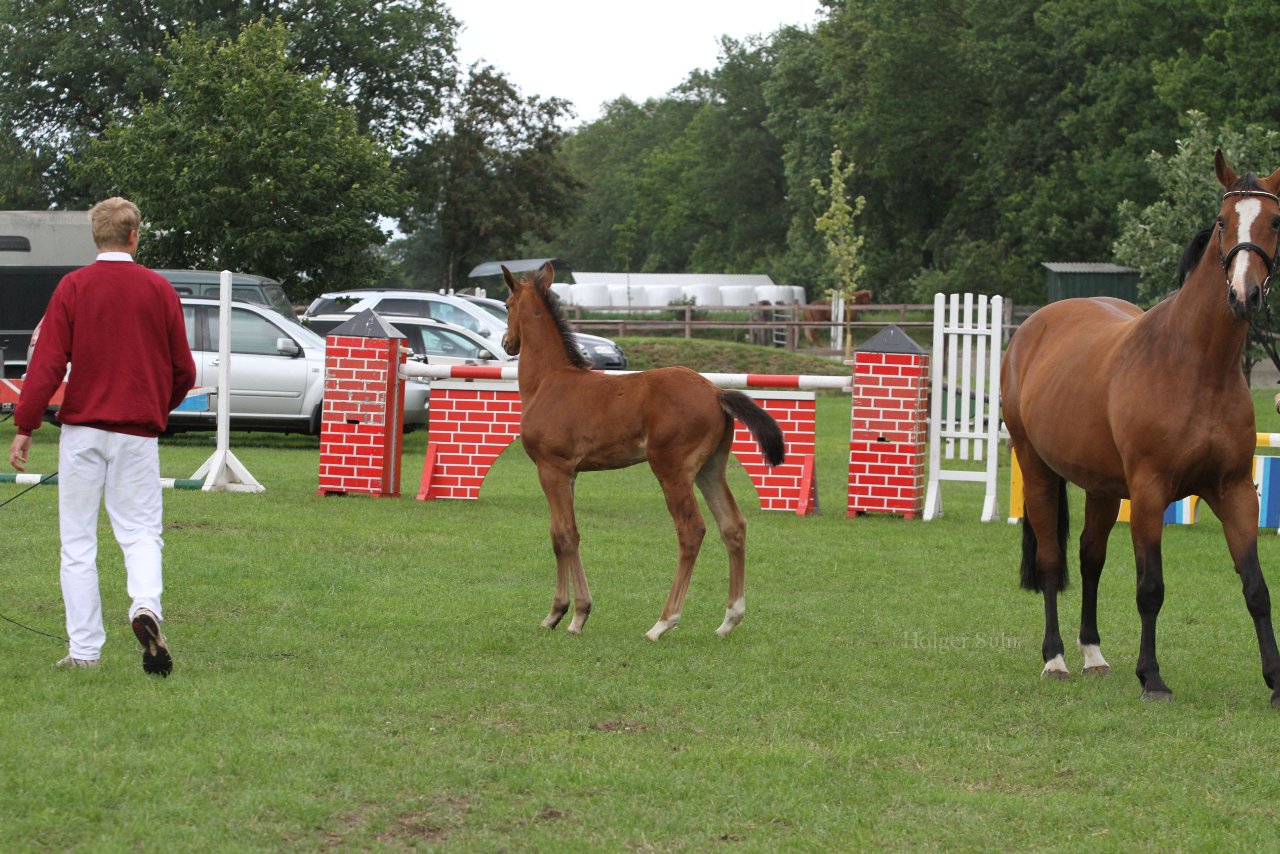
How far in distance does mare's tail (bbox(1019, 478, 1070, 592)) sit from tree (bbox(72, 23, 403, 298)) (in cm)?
2049

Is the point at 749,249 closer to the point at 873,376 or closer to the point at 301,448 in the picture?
the point at 301,448

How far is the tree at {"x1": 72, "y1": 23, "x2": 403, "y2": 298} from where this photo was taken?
26688 millimetres

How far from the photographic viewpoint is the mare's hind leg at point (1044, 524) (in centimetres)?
801

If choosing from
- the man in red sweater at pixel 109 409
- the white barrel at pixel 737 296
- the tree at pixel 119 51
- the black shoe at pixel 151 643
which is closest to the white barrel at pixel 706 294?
the white barrel at pixel 737 296

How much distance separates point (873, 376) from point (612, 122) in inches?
4355

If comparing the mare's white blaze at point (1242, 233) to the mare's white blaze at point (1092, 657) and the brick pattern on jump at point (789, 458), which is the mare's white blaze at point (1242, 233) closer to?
the mare's white blaze at point (1092, 657)

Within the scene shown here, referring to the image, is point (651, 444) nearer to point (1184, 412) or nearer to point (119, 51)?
point (1184, 412)

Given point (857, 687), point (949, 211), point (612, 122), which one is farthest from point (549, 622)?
point (612, 122)

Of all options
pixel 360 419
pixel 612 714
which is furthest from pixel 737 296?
pixel 612 714

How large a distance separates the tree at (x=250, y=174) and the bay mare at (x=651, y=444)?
1932cm

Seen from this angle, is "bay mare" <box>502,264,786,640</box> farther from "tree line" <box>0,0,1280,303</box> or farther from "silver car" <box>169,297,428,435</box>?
"tree line" <box>0,0,1280,303</box>

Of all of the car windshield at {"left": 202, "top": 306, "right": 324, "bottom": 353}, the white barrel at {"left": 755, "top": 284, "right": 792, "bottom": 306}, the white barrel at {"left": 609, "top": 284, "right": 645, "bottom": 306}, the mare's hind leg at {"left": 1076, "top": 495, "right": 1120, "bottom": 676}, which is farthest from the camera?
the white barrel at {"left": 755, "top": 284, "right": 792, "bottom": 306}

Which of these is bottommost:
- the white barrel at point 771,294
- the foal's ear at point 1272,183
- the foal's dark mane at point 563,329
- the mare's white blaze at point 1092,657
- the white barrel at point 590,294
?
the mare's white blaze at point 1092,657

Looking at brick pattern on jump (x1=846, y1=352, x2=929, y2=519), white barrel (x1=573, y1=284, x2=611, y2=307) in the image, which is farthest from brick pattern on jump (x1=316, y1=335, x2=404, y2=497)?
white barrel (x1=573, y1=284, x2=611, y2=307)
